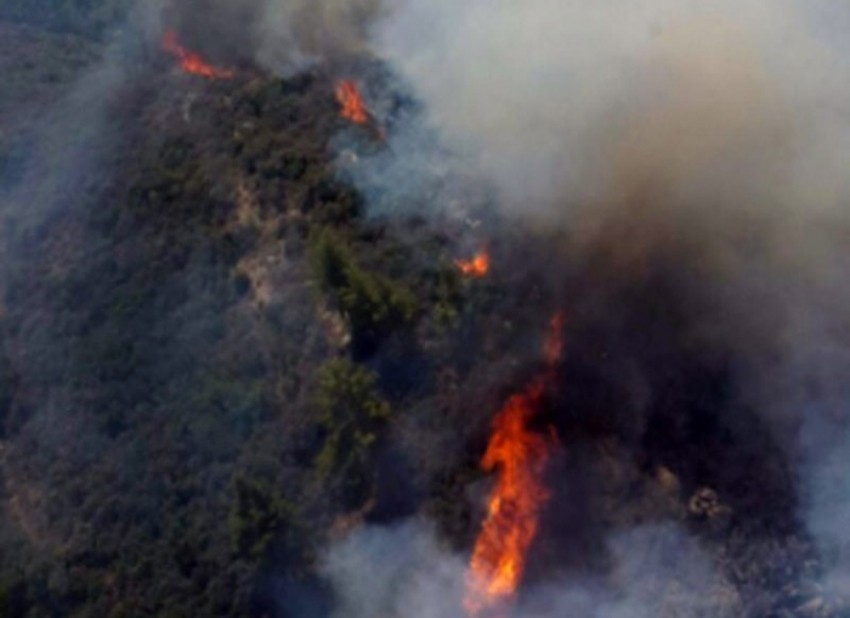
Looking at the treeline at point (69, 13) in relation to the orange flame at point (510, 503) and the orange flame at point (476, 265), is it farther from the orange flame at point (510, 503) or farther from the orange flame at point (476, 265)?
the orange flame at point (510, 503)

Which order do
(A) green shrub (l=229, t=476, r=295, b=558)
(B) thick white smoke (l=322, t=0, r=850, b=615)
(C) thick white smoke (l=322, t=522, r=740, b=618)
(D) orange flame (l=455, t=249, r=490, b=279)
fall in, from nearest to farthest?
1. (C) thick white smoke (l=322, t=522, r=740, b=618)
2. (A) green shrub (l=229, t=476, r=295, b=558)
3. (B) thick white smoke (l=322, t=0, r=850, b=615)
4. (D) orange flame (l=455, t=249, r=490, b=279)

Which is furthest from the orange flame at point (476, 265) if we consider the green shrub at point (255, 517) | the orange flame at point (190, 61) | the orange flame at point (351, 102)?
the orange flame at point (190, 61)

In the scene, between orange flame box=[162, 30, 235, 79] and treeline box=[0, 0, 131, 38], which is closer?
orange flame box=[162, 30, 235, 79]

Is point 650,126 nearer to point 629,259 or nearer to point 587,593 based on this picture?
point 629,259

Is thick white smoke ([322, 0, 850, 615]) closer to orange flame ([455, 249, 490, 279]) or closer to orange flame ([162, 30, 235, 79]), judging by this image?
orange flame ([455, 249, 490, 279])

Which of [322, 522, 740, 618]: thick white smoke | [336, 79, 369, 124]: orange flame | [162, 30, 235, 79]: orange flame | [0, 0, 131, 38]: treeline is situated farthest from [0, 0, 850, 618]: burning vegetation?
[0, 0, 131, 38]: treeline

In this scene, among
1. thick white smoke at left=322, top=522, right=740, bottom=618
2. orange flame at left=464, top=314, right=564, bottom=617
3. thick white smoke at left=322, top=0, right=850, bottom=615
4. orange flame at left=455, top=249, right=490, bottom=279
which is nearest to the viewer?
thick white smoke at left=322, top=522, right=740, bottom=618

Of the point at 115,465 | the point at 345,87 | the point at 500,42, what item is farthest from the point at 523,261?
the point at 115,465

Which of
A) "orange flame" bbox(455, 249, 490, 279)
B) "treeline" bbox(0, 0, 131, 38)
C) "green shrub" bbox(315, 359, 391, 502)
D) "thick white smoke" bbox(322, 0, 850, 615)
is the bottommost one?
"green shrub" bbox(315, 359, 391, 502)
